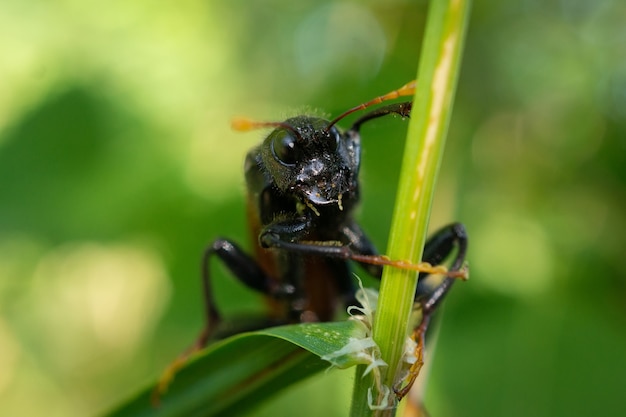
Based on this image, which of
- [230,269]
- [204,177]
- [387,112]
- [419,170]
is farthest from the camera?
[204,177]

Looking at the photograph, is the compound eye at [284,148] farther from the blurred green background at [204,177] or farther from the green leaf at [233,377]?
the blurred green background at [204,177]

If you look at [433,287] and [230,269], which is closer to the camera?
[433,287]

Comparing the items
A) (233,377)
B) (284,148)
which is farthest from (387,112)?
(233,377)

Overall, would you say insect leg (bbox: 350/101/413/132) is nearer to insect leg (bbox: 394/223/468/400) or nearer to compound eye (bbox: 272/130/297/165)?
compound eye (bbox: 272/130/297/165)

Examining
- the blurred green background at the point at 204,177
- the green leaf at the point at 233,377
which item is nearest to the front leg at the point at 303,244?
the green leaf at the point at 233,377

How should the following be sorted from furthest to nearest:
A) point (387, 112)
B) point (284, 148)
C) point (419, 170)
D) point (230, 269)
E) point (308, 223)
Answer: point (230, 269) → point (308, 223) → point (284, 148) → point (387, 112) → point (419, 170)

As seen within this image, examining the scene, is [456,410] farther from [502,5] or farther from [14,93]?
[14,93]

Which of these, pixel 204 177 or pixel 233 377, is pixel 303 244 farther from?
pixel 204 177

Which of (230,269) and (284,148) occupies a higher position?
(284,148)
